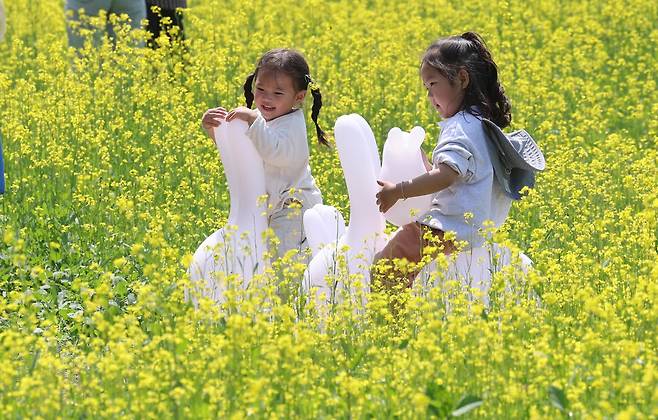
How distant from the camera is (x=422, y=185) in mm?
5738

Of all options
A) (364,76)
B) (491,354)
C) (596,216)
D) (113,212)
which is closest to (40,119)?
(113,212)

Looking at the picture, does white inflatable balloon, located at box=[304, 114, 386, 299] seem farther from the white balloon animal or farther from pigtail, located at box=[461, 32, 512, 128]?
pigtail, located at box=[461, 32, 512, 128]

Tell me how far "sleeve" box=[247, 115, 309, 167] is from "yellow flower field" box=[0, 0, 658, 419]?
46 cm

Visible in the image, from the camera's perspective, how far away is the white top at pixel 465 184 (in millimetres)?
5781

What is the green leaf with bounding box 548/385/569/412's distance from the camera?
173 inches

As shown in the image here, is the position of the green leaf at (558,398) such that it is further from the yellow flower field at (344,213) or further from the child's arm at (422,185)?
the child's arm at (422,185)

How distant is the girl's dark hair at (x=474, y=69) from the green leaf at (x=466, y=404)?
176cm

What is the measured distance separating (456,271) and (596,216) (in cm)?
188

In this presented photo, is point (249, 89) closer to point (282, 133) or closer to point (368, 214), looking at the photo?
point (282, 133)

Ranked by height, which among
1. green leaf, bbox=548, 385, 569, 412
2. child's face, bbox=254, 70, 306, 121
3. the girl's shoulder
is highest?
child's face, bbox=254, 70, 306, 121

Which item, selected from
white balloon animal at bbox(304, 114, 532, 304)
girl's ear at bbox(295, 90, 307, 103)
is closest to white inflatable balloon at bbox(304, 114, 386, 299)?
white balloon animal at bbox(304, 114, 532, 304)

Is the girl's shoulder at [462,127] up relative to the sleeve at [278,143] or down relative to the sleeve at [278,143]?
down

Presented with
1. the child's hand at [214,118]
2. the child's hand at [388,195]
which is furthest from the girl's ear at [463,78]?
the child's hand at [214,118]

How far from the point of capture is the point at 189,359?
477cm
